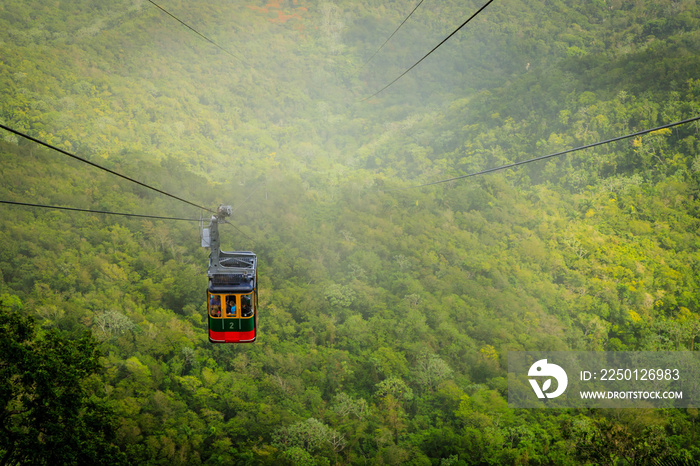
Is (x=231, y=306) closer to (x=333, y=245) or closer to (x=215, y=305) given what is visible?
(x=215, y=305)

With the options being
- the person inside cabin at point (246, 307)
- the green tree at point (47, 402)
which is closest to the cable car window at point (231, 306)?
the person inside cabin at point (246, 307)

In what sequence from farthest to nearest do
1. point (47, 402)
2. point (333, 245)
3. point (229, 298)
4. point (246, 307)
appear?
point (333, 245) → point (47, 402) → point (246, 307) → point (229, 298)

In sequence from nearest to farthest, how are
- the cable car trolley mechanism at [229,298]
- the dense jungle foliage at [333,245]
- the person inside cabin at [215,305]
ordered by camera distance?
the cable car trolley mechanism at [229,298], the person inside cabin at [215,305], the dense jungle foliage at [333,245]

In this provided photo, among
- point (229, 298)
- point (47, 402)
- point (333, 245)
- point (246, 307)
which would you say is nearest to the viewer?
point (229, 298)

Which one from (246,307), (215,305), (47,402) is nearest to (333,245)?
(47,402)

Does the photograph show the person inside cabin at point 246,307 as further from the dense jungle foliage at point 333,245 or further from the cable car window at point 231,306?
the dense jungle foliage at point 333,245

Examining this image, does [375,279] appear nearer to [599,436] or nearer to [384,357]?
[384,357]

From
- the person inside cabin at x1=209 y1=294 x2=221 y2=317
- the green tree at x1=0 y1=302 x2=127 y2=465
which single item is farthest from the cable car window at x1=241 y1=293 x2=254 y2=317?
the green tree at x1=0 y1=302 x2=127 y2=465

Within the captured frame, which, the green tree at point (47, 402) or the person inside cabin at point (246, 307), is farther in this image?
the green tree at point (47, 402)
